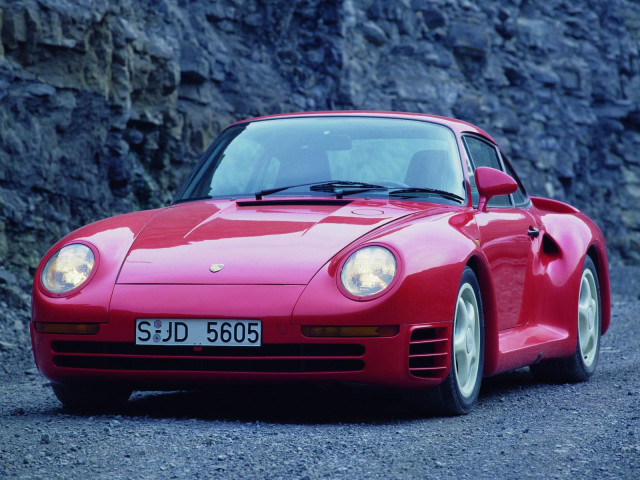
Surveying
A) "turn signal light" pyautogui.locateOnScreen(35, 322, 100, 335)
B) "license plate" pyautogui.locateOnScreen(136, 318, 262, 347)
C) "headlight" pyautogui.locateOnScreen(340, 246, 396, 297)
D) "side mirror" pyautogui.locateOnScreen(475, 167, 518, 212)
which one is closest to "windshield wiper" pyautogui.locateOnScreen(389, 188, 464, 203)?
"side mirror" pyautogui.locateOnScreen(475, 167, 518, 212)

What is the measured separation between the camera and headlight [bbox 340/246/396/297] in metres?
4.28

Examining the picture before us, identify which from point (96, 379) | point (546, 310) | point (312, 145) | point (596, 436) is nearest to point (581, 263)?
point (546, 310)

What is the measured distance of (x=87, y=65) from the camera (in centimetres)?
1036

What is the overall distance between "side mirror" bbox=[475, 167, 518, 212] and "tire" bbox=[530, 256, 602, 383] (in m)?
1.17

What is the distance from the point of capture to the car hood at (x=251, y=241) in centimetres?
436

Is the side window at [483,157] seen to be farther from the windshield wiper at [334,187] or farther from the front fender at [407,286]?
the front fender at [407,286]

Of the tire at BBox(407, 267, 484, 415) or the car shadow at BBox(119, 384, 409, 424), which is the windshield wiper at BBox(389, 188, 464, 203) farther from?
the car shadow at BBox(119, 384, 409, 424)

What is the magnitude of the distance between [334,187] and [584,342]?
6.64 ft

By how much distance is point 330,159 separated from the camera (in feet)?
18.2

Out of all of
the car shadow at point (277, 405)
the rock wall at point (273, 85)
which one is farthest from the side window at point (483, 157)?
the rock wall at point (273, 85)

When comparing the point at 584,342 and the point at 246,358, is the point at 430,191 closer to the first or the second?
the point at 246,358

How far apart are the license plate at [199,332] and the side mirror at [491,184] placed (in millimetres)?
1668

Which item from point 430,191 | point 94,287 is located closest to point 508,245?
point 430,191

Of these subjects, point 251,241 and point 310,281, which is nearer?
point 310,281
